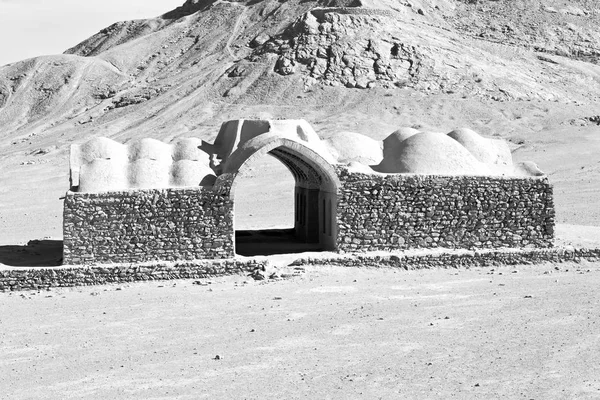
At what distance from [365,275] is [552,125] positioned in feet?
94.1

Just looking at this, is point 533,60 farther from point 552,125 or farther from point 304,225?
point 304,225

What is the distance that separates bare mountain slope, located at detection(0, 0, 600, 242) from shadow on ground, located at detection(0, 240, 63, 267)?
12.1 meters

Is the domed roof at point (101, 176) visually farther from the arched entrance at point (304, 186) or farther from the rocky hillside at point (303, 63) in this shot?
the rocky hillside at point (303, 63)

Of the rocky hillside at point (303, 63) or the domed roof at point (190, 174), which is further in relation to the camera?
the rocky hillside at point (303, 63)

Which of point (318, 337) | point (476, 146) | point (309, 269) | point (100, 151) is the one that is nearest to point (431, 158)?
point (476, 146)

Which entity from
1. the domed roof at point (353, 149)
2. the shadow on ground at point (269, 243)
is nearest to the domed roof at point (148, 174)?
the shadow on ground at point (269, 243)

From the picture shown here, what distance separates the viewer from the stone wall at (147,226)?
632 inches

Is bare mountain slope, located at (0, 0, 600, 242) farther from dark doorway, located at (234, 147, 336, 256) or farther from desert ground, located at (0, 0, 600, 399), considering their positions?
dark doorway, located at (234, 147, 336, 256)

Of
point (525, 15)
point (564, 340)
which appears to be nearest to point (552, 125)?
point (525, 15)

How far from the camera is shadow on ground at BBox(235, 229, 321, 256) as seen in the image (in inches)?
732

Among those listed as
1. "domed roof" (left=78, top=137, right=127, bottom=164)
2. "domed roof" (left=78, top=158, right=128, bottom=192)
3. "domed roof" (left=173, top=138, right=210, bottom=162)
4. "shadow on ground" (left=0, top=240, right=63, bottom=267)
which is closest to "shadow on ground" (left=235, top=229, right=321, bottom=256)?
"domed roof" (left=173, top=138, right=210, bottom=162)

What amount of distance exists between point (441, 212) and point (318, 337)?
233 inches

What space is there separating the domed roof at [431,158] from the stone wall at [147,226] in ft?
12.1

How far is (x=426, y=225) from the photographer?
56.0ft
